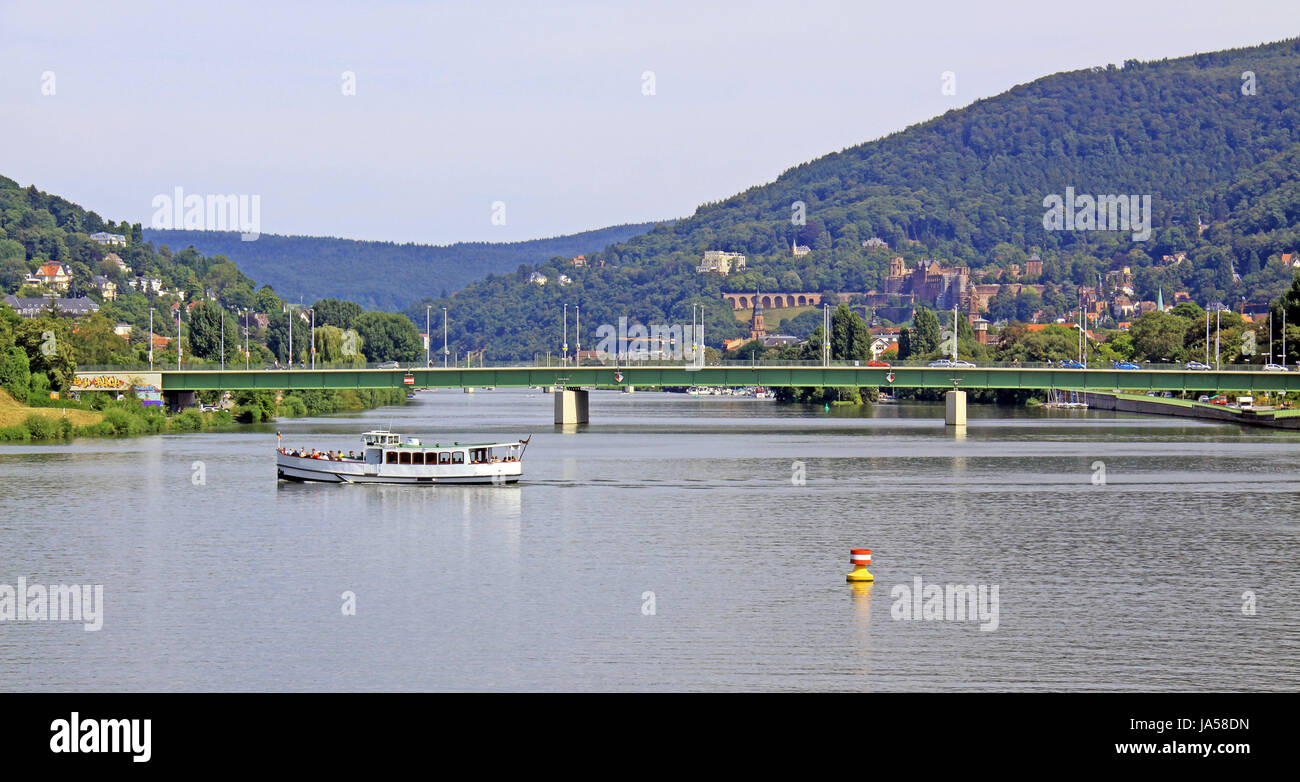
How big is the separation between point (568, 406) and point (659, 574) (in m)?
124

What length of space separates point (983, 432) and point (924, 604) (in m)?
120

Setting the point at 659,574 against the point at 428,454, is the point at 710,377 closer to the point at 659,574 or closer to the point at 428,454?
the point at 428,454

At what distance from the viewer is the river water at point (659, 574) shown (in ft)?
155

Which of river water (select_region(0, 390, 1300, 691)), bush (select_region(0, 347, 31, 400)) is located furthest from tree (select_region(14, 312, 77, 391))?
river water (select_region(0, 390, 1300, 691))

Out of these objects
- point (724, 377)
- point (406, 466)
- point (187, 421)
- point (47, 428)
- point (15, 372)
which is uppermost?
point (15, 372)

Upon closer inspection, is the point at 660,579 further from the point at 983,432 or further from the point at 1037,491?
the point at 983,432

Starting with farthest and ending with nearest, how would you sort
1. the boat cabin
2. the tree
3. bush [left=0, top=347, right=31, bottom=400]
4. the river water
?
the tree → bush [left=0, top=347, right=31, bottom=400] → the boat cabin → the river water

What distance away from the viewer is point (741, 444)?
503ft

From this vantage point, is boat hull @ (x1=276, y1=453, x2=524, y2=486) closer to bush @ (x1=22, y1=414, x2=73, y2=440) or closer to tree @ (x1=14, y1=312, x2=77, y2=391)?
bush @ (x1=22, y1=414, x2=73, y2=440)

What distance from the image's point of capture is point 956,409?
181125mm

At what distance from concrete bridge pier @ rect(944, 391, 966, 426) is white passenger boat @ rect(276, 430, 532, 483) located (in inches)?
3380

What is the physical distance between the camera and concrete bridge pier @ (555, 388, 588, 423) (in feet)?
618

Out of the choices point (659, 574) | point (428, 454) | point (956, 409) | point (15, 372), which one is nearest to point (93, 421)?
point (15, 372)

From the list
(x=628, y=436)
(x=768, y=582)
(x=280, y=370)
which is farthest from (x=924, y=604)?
(x=280, y=370)
